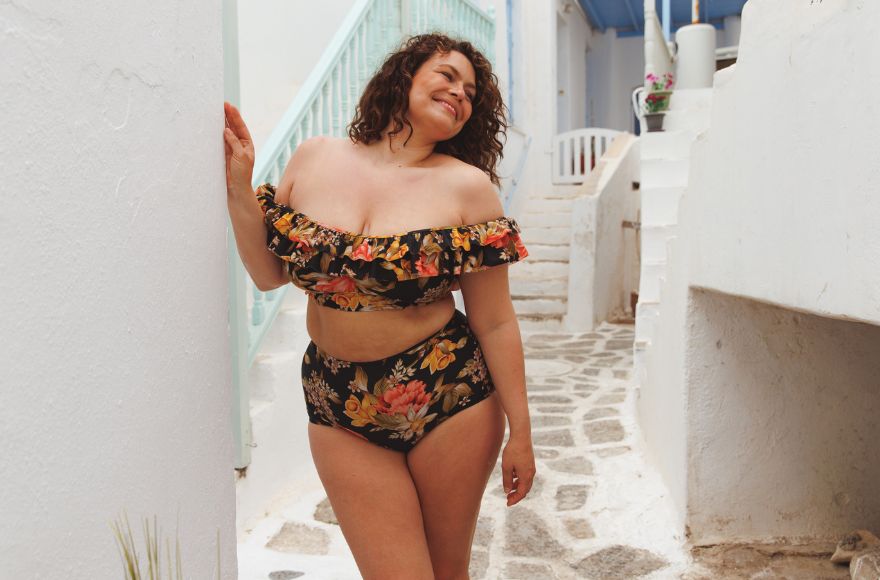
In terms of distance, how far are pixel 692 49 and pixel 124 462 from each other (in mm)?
9726

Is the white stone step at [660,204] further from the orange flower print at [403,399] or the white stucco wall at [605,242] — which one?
the orange flower print at [403,399]

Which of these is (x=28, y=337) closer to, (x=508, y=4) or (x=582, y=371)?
(x=582, y=371)

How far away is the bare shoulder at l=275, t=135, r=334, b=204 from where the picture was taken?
1918 millimetres

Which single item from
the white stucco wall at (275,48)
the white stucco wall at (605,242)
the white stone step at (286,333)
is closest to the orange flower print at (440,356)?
the white stone step at (286,333)

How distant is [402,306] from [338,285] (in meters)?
0.15

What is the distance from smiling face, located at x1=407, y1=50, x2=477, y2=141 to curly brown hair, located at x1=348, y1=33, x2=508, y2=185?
0.02 meters

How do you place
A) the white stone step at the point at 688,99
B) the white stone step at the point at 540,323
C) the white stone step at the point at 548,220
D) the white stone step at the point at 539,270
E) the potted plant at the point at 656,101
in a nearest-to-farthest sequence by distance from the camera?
1. the potted plant at the point at 656,101
2. the white stone step at the point at 688,99
3. the white stone step at the point at 540,323
4. the white stone step at the point at 539,270
5. the white stone step at the point at 548,220

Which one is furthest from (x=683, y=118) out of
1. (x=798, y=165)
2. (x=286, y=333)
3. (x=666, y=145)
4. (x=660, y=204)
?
(x=798, y=165)

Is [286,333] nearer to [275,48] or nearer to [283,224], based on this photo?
[283,224]

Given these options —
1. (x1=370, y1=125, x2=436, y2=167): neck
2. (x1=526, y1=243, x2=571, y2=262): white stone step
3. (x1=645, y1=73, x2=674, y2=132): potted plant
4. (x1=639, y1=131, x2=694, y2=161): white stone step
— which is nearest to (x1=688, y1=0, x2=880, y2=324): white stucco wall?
(x1=370, y1=125, x2=436, y2=167): neck

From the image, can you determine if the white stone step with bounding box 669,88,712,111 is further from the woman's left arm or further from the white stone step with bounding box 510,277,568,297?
the woman's left arm

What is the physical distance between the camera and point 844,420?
11.8ft

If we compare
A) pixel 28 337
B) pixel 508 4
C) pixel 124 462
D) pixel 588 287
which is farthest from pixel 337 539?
pixel 508 4

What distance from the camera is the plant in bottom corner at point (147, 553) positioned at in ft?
4.17
